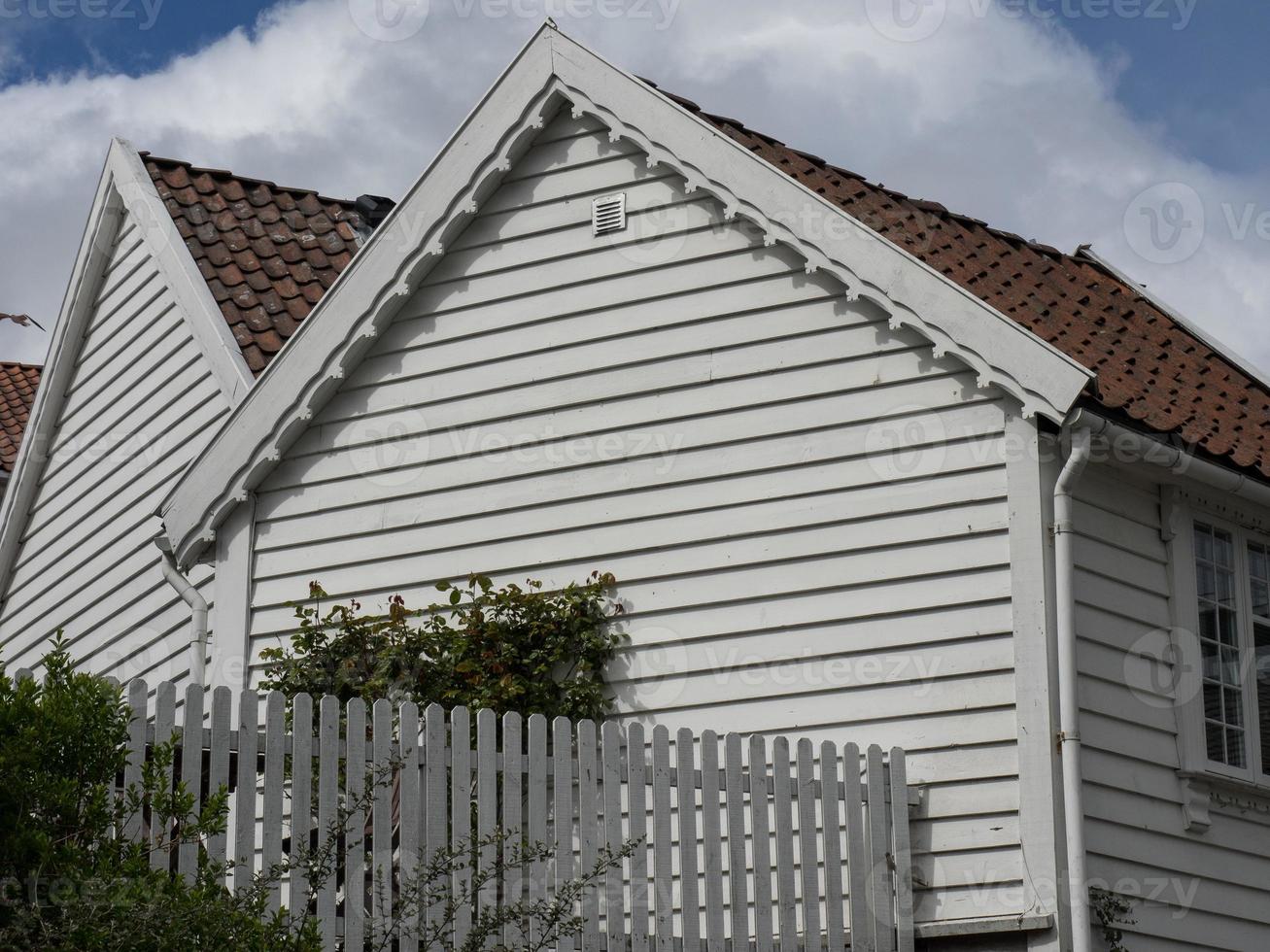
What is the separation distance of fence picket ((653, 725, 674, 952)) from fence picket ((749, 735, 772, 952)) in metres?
0.53

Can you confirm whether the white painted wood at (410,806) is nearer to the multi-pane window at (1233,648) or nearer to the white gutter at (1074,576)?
the white gutter at (1074,576)

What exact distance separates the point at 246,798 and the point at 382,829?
2.12 ft

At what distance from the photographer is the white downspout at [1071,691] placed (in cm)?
937

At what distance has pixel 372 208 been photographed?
17.0 meters

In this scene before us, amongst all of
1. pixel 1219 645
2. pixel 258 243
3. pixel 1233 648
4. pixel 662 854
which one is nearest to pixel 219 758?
pixel 662 854

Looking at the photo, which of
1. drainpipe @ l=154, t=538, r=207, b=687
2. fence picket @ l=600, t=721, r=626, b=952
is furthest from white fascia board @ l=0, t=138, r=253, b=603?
fence picket @ l=600, t=721, r=626, b=952

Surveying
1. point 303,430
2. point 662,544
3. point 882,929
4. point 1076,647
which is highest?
point 303,430

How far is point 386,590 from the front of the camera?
39.2ft

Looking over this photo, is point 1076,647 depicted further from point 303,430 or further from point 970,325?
point 303,430

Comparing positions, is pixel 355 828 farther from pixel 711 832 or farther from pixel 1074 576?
pixel 1074 576

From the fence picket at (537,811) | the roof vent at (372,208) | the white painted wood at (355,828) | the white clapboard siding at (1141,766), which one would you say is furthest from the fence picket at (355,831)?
the roof vent at (372,208)

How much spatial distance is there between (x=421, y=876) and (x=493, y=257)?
5.58 meters

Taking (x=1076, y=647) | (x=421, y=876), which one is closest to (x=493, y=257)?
(x=1076, y=647)

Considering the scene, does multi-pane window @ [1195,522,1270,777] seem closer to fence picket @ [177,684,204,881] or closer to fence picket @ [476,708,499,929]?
fence picket @ [476,708,499,929]
